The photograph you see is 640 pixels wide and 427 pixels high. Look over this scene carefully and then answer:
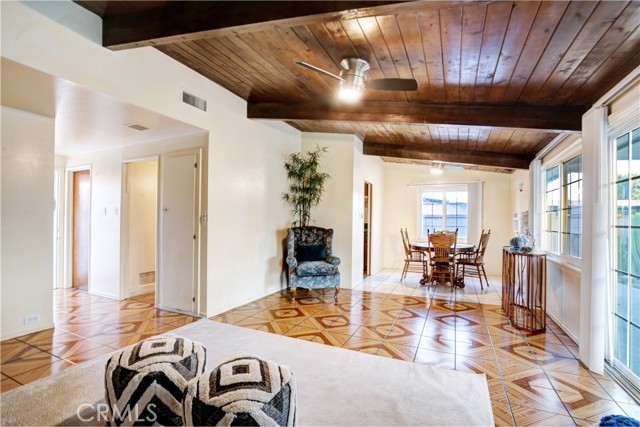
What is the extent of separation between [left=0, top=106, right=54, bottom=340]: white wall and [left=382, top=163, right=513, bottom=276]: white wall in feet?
21.1

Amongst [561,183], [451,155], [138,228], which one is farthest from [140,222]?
[561,183]

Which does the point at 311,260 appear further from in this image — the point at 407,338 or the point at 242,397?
the point at 242,397

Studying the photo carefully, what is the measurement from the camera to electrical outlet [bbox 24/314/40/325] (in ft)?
10.5

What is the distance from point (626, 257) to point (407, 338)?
192cm

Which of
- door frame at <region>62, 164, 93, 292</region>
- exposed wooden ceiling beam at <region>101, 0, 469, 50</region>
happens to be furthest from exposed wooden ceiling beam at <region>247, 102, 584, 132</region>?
door frame at <region>62, 164, 93, 292</region>

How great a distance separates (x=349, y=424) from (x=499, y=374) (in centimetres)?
141

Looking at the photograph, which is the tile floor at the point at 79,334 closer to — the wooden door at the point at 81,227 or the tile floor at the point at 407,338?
the tile floor at the point at 407,338

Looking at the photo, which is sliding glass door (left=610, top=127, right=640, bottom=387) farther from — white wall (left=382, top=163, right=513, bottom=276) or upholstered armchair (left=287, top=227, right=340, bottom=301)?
white wall (left=382, top=163, right=513, bottom=276)

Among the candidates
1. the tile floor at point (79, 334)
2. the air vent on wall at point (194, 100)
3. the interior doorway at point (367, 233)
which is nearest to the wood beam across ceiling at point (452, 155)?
the interior doorway at point (367, 233)

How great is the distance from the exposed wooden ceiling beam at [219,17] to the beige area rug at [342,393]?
240cm

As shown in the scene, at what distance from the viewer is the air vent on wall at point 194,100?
3.36 metres

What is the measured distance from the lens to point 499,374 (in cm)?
249

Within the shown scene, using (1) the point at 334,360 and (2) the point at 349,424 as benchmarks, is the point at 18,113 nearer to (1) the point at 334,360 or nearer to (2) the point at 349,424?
(1) the point at 334,360

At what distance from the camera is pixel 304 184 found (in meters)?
5.42
